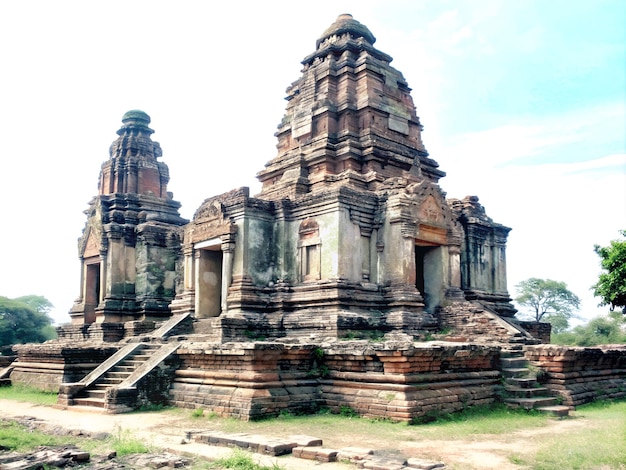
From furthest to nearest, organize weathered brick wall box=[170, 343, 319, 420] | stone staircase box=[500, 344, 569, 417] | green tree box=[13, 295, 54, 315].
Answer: green tree box=[13, 295, 54, 315] < stone staircase box=[500, 344, 569, 417] < weathered brick wall box=[170, 343, 319, 420]

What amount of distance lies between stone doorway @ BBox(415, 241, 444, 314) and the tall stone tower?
32.8 ft

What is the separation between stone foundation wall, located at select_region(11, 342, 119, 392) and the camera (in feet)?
56.9

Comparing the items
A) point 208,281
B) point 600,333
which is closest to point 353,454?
point 208,281

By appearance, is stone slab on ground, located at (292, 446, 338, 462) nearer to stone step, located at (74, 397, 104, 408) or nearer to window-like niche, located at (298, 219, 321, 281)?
stone step, located at (74, 397, 104, 408)

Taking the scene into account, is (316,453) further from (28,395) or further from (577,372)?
(28,395)

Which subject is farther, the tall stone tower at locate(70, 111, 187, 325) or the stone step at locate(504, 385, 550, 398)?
the tall stone tower at locate(70, 111, 187, 325)

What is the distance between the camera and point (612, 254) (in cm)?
1786

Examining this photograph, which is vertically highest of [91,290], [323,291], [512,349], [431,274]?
[431,274]

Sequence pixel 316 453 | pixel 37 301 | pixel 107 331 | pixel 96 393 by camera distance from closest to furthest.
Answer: pixel 316 453, pixel 96 393, pixel 107 331, pixel 37 301

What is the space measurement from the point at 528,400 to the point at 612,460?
4.92 metres

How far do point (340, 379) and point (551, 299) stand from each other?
4633 cm

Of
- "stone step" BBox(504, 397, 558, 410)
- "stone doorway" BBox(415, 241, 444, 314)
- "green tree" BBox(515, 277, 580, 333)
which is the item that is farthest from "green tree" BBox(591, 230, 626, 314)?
"green tree" BBox(515, 277, 580, 333)

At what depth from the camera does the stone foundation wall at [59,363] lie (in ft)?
56.9

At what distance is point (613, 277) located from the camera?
58.5 ft
